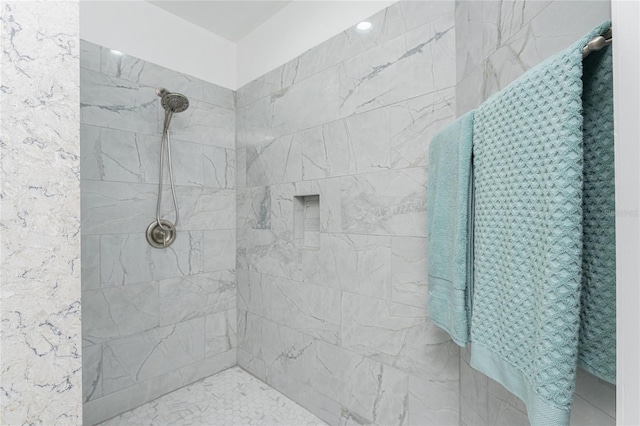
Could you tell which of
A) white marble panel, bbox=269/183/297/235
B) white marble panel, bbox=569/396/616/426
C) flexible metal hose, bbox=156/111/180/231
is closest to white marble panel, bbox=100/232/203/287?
flexible metal hose, bbox=156/111/180/231

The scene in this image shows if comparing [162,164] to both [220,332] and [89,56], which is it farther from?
[220,332]

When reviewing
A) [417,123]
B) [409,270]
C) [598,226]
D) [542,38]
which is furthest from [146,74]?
[598,226]

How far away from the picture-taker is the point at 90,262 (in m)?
1.59

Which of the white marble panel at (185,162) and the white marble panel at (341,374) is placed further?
the white marble panel at (185,162)

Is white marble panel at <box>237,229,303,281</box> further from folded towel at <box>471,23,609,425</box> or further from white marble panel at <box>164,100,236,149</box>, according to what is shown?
folded towel at <box>471,23,609,425</box>

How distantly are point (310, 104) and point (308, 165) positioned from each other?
0.33 m

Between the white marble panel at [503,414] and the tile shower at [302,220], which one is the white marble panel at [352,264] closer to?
the tile shower at [302,220]

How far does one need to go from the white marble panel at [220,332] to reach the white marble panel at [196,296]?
0.04 metres

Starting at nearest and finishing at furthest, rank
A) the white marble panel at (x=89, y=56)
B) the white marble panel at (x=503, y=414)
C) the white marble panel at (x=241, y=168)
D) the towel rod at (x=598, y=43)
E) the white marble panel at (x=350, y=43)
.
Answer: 1. the towel rod at (x=598, y=43)
2. the white marble panel at (x=503, y=414)
3. the white marble panel at (x=350, y=43)
4. the white marble panel at (x=89, y=56)
5. the white marble panel at (x=241, y=168)

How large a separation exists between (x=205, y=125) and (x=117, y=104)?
1.63 feet

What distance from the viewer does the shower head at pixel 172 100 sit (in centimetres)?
164

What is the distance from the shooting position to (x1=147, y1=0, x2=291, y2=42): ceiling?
182 cm

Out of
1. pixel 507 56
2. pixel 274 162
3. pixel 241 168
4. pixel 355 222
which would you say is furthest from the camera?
pixel 241 168

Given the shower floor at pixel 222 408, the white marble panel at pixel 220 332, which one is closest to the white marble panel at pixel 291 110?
the white marble panel at pixel 220 332
